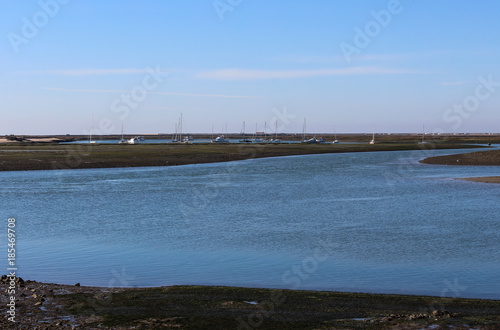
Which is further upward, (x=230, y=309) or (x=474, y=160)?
(x=474, y=160)

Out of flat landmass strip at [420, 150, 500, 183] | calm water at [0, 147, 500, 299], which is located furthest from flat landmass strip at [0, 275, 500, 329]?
flat landmass strip at [420, 150, 500, 183]

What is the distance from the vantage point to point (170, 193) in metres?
48.7

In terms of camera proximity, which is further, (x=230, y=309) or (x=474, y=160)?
(x=474, y=160)

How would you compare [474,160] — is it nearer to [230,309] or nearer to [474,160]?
[474,160]

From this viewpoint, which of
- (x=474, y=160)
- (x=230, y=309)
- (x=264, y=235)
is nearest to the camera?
(x=230, y=309)

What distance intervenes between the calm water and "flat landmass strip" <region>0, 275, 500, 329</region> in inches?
69.7

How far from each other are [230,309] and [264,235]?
44.2ft

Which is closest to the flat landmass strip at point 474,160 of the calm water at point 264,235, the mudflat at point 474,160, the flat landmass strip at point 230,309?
the mudflat at point 474,160

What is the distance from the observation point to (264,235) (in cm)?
2844

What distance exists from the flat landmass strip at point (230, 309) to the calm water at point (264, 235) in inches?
69.7

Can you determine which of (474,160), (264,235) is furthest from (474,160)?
(264,235)

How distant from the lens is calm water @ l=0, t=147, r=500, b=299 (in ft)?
65.1

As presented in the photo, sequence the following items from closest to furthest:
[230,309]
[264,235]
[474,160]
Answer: [230,309]
[264,235]
[474,160]

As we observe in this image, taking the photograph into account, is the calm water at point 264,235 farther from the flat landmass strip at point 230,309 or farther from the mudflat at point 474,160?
the mudflat at point 474,160
